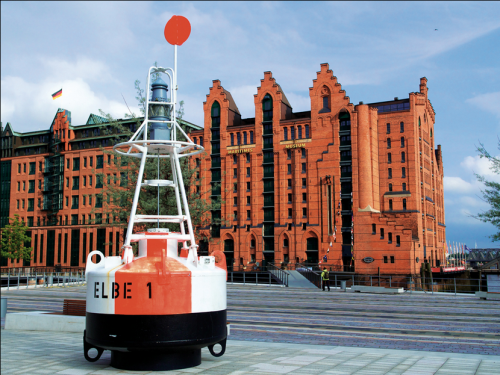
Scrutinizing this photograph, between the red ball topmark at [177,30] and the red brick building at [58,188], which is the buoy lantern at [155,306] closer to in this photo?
the red ball topmark at [177,30]

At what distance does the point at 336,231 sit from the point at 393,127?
1656cm

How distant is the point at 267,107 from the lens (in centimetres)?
7012

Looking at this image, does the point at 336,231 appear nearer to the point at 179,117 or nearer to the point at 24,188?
the point at 179,117

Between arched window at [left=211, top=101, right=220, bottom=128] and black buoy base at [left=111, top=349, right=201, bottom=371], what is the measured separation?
65.6m

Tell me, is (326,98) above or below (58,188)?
above

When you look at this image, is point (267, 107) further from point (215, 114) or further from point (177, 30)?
point (177, 30)

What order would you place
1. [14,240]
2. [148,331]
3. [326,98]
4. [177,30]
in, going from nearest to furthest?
[148,331] < [177,30] < [326,98] < [14,240]

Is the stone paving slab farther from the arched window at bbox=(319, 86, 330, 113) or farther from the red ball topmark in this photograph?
the arched window at bbox=(319, 86, 330, 113)

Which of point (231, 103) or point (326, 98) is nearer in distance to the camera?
point (326, 98)

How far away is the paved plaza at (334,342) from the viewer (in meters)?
8.95

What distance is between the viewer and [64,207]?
82250 mm


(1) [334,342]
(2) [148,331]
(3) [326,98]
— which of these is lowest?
(1) [334,342]

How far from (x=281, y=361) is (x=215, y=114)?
65.8 metres

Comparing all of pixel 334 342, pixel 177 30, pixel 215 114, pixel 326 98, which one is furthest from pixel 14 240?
pixel 177 30
